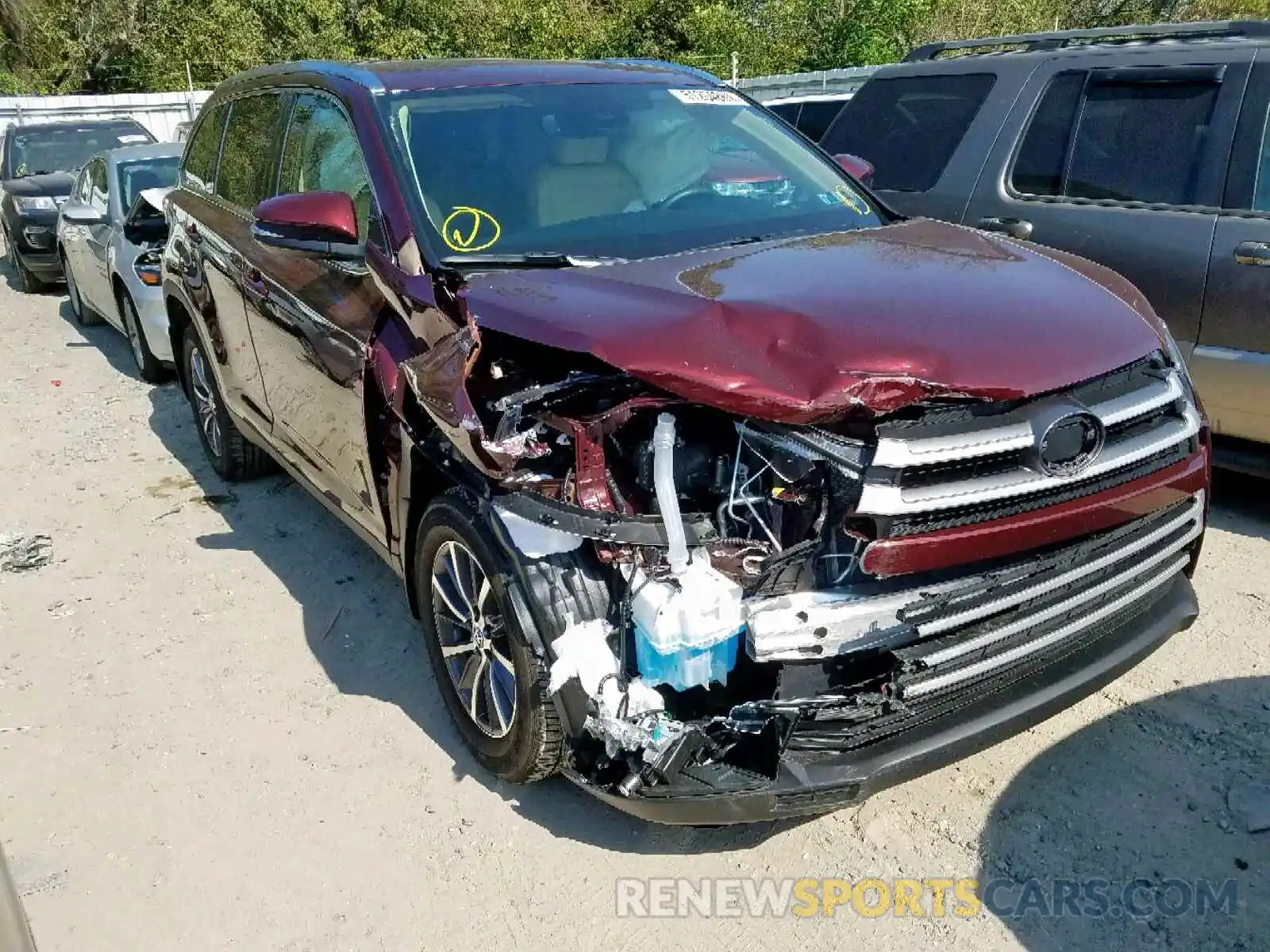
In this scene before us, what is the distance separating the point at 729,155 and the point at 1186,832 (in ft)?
8.35

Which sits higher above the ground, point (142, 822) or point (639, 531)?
point (639, 531)

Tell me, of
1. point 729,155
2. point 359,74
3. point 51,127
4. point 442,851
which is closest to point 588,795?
point 442,851

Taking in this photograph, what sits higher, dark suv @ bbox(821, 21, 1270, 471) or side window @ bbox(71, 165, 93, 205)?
dark suv @ bbox(821, 21, 1270, 471)

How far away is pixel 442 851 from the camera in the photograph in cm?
296

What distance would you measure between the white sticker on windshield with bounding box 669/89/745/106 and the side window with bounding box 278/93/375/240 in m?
1.21

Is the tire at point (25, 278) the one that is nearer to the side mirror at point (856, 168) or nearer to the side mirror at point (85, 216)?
the side mirror at point (85, 216)

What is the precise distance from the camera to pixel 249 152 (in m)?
4.73

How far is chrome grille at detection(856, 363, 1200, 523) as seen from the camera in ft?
7.74

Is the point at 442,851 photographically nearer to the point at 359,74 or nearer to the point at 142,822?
the point at 142,822

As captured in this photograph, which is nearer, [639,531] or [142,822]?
[639,531]

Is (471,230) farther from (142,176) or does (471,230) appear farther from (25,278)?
(25,278)

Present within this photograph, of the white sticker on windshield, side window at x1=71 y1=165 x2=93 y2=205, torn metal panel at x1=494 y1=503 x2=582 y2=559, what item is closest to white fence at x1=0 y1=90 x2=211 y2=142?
side window at x1=71 y1=165 x2=93 y2=205

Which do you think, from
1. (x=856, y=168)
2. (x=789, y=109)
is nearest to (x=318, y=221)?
(x=856, y=168)

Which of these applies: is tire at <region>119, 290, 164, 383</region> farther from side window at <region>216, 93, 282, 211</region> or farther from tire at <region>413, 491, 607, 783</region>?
tire at <region>413, 491, 607, 783</region>
